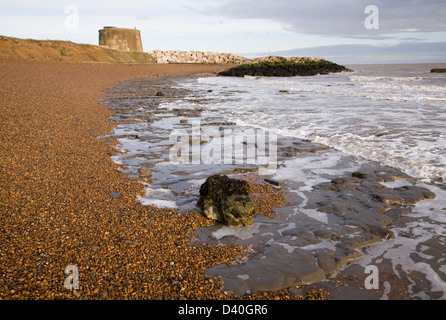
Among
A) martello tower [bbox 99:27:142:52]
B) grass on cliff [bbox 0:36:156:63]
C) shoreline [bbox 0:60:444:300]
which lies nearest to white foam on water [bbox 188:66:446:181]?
shoreline [bbox 0:60:444:300]

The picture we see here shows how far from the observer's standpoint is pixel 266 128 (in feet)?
30.2

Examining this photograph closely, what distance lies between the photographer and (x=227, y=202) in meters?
3.93

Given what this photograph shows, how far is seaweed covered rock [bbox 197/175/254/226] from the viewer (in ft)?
12.7

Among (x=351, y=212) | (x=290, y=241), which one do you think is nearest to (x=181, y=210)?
(x=290, y=241)

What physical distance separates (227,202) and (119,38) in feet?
194

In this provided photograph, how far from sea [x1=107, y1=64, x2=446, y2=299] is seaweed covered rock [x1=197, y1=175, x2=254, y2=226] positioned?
14cm

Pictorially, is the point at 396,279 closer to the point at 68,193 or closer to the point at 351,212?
the point at 351,212

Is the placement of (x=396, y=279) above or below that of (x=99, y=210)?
below

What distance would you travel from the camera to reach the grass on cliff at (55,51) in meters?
27.0

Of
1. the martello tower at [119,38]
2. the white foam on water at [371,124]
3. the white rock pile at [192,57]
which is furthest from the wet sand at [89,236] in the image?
the white rock pile at [192,57]

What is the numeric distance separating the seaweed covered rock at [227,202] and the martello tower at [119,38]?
5772cm

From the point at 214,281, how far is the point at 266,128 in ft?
22.2

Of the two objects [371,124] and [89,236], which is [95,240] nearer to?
[89,236]

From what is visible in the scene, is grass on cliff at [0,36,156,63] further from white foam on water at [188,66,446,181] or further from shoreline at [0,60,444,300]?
shoreline at [0,60,444,300]
